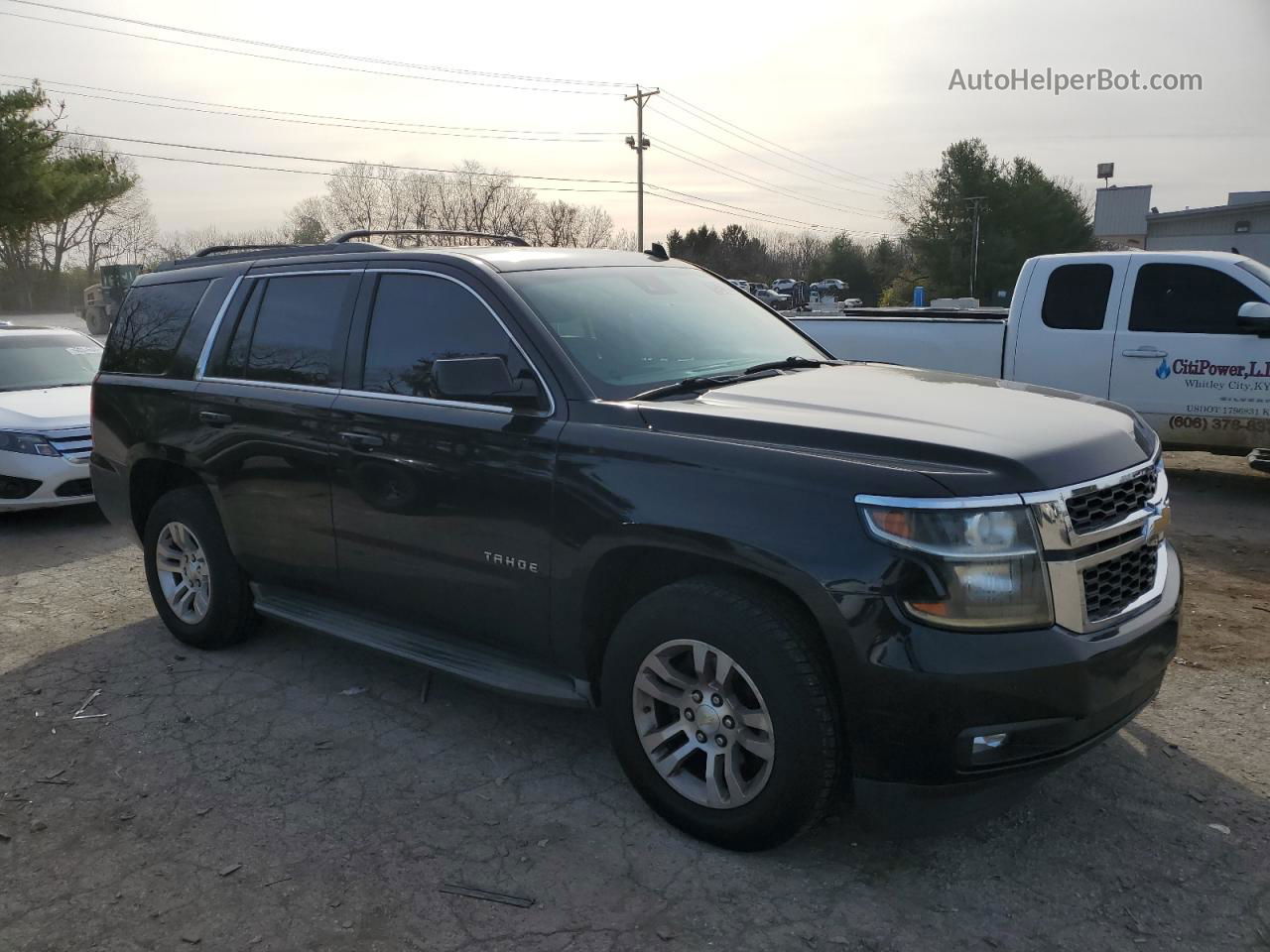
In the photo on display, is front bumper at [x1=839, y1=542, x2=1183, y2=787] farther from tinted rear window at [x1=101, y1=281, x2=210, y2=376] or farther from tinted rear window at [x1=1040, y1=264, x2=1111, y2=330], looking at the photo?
tinted rear window at [x1=1040, y1=264, x2=1111, y2=330]

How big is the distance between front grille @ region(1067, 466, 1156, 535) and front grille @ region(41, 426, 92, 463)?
751cm

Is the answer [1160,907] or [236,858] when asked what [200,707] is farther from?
[1160,907]

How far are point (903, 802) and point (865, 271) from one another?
276 ft

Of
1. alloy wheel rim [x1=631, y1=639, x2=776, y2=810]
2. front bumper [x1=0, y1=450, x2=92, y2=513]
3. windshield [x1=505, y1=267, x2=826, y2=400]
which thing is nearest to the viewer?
alloy wheel rim [x1=631, y1=639, x2=776, y2=810]

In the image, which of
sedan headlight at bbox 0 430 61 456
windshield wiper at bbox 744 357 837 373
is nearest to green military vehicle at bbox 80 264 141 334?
sedan headlight at bbox 0 430 61 456

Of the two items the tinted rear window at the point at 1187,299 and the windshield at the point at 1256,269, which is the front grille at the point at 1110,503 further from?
the windshield at the point at 1256,269

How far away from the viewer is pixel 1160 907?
2.81m

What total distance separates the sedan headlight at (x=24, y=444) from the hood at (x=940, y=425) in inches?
258

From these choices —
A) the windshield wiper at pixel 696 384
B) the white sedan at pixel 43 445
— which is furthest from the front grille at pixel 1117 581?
the white sedan at pixel 43 445

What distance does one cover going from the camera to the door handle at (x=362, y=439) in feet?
12.9

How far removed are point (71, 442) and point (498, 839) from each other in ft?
20.9

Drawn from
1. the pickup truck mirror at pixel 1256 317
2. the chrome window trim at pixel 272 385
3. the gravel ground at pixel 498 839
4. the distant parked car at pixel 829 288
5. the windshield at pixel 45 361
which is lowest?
the gravel ground at pixel 498 839

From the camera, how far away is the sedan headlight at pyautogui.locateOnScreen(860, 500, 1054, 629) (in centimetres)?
264

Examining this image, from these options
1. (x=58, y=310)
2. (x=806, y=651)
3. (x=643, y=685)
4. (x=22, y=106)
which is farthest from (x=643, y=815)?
(x=58, y=310)
